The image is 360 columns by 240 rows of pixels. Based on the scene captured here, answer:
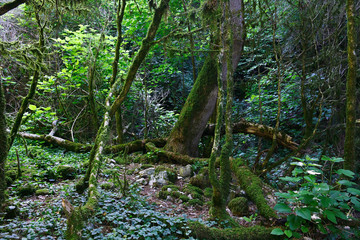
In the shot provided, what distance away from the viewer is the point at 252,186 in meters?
3.97

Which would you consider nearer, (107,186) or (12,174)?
(107,186)

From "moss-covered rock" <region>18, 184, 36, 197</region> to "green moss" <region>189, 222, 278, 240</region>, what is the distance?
2709 mm

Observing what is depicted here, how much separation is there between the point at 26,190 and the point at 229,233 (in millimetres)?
3172

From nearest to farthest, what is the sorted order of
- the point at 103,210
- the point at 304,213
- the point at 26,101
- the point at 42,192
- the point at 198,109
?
the point at 304,213 < the point at 103,210 < the point at 42,192 < the point at 26,101 < the point at 198,109

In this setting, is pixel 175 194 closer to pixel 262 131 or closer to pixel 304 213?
pixel 304 213

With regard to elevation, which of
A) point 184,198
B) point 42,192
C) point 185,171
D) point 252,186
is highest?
point 252,186

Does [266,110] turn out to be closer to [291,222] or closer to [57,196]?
[291,222]

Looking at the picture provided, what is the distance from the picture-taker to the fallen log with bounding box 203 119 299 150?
5669 mm

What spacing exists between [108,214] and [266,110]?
630 cm

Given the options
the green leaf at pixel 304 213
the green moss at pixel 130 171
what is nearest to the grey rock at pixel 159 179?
the green moss at pixel 130 171

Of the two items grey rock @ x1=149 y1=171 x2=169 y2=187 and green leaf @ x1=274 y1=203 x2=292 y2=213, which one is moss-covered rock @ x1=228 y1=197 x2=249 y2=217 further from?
grey rock @ x1=149 y1=171 x2=169 y2=187

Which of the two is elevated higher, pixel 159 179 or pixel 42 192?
pixel 159 179

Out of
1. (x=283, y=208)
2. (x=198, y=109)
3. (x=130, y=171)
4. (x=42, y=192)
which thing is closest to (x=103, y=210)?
(x=42, y=192)

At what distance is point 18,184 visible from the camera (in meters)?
3.91
